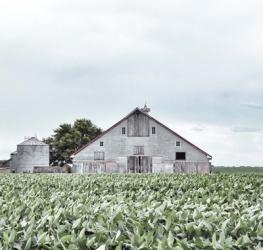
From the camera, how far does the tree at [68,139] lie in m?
81.6

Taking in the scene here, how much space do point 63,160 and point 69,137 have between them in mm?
3614

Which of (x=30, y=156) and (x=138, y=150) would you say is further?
(x=30, y=156)

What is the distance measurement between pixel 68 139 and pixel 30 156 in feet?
59.5

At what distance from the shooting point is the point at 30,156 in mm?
63969

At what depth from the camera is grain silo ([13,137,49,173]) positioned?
63.6m

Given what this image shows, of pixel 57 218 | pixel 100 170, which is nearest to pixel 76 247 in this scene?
pixel 57 218

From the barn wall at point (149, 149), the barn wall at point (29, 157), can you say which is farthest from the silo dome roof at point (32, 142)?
the barn wall at point (149, 149)

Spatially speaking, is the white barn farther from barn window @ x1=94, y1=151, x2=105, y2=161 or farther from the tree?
the tree

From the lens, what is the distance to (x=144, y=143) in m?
55.7

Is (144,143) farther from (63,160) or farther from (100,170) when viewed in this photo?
(63,160)

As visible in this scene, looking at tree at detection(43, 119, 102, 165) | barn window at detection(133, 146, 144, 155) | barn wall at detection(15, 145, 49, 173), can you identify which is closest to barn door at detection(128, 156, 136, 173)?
barn window at detection(133, 146, 144, 155)

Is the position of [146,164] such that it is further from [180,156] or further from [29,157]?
[29,157]

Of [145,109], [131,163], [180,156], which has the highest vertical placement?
[145,109]

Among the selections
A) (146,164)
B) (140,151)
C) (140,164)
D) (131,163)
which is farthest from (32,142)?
(146,164)
